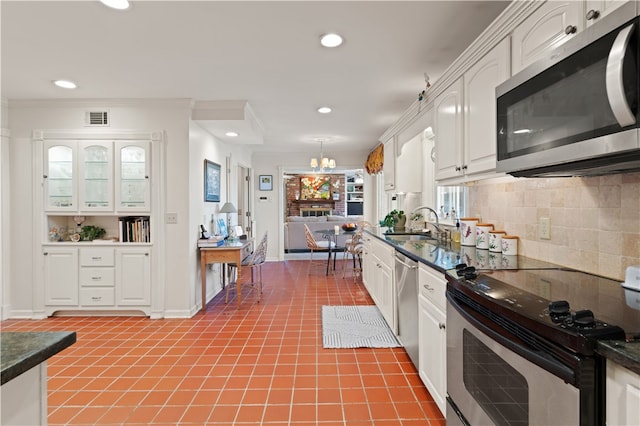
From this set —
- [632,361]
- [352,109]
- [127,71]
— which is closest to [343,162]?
[352,109]

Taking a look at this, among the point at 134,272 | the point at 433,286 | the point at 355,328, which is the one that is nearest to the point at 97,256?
the point at 134,272

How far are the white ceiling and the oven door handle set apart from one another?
5.85 feet

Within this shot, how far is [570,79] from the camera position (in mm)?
1113

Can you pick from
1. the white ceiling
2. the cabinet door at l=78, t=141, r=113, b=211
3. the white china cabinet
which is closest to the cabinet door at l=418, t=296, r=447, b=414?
the white ceiling

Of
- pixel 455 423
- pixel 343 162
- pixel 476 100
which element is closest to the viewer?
pixel 455 423

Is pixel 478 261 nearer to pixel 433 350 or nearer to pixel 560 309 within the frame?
pixel 433 350

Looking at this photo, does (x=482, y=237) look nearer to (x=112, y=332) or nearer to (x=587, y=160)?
(x=587, y=160)

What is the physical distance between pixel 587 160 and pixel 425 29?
1543mm

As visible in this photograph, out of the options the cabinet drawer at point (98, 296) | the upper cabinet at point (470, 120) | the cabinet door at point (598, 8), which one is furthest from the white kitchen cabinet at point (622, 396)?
the cabinet drawer at point (98, 296)

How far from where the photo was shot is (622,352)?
29.8 inches

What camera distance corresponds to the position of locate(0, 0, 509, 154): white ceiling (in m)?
2.00

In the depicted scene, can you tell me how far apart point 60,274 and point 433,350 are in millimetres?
3929

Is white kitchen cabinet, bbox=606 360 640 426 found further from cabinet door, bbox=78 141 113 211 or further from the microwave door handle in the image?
cabinet door, bbox=78 141 113 211

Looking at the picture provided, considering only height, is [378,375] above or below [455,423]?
below
